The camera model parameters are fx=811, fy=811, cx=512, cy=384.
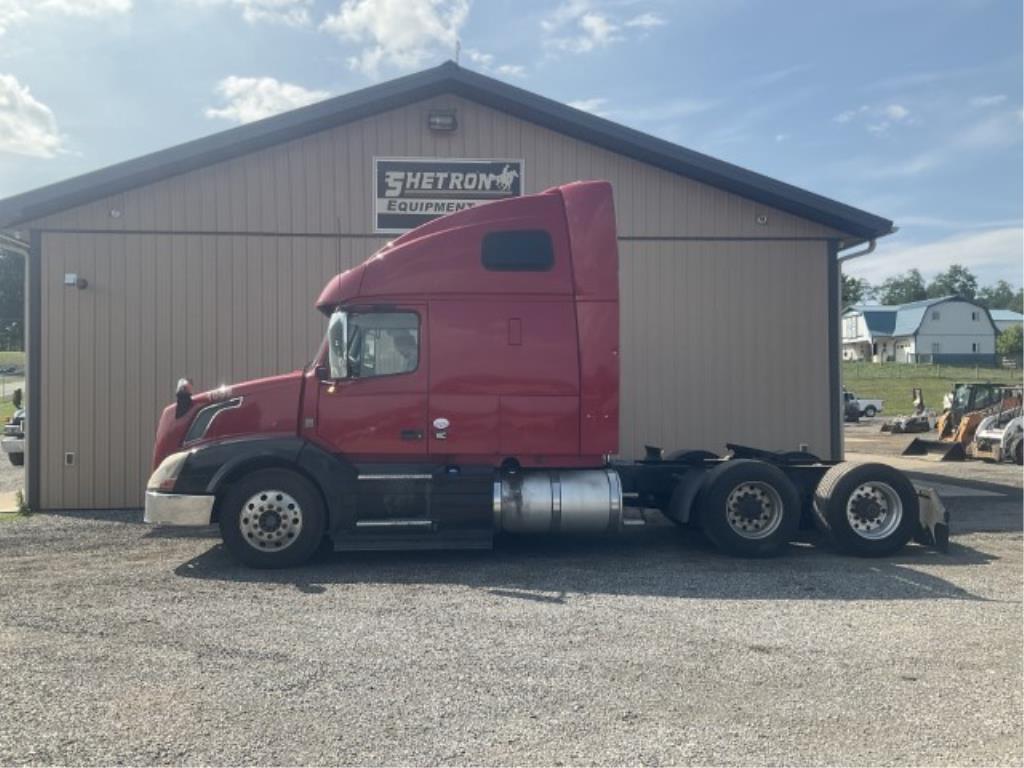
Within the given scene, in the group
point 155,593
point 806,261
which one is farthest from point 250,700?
point 806,261

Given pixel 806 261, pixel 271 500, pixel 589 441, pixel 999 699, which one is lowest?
pixel 999 699

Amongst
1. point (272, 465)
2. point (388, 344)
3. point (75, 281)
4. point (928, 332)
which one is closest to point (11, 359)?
point (75, 281)

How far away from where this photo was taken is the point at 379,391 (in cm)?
794

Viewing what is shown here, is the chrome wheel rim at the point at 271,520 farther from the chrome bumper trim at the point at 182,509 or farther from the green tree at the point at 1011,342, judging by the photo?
the green tree at the point at 1011,342

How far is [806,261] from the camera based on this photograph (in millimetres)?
12297

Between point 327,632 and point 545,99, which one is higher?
point 545,99

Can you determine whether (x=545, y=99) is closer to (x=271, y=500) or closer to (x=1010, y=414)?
(x=271, y=500)

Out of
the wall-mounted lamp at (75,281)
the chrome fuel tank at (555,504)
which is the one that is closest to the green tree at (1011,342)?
the chrome fuel tank at (555,504)

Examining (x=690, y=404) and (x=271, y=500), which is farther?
(x=690, y=404)

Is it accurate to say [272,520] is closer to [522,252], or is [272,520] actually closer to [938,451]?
[522,252]

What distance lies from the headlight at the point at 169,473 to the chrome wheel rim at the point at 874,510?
6.59m

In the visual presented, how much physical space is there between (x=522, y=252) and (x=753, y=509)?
11.5 ft

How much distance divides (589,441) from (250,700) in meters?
4.45

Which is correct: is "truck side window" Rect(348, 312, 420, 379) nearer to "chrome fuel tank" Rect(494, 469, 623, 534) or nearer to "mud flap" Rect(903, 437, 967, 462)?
"chrome fuel tank" Rect(494, 469, 623, 534)
